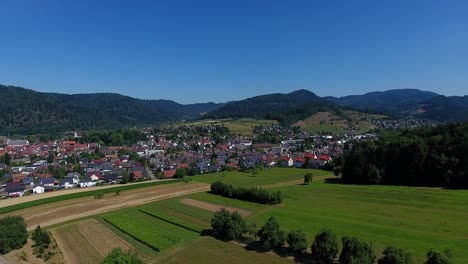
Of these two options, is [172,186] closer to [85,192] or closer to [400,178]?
[85,192]

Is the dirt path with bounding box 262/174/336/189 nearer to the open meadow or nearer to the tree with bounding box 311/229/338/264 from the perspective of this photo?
the open meadow

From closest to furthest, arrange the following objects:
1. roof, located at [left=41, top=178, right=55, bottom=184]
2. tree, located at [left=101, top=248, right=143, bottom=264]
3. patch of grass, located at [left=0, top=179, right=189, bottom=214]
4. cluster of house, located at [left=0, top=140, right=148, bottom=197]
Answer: tree, located at [left=101, top=248, right=143, bottom=264] → patch of grass, located at [left=0, top=179, right=189, bottom=214] → cluster of house, located at [left=0, top=140, right=148, bottom=197] → roof, located at [left=41, top=178, right=55, bottom=184]

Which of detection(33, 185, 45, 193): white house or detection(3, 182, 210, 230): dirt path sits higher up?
detection(3, 182, 210, 230): dirt path

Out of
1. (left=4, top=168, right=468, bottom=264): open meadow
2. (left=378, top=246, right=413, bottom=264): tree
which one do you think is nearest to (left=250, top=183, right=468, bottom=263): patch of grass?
(left=4, top=168, right=468, bottom=264): open meadow

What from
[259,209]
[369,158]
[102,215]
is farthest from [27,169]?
[369,158]

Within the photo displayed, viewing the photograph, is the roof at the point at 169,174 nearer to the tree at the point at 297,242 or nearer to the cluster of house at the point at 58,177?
the cluster of house at the point at 58,177

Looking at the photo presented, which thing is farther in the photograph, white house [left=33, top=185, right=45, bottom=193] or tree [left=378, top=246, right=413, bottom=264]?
white house [left=33, top=185, right=45, bottom=193]

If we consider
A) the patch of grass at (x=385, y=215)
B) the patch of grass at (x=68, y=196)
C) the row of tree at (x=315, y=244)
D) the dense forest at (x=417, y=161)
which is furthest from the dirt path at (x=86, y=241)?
the dense forest at (x=417, y=161)
